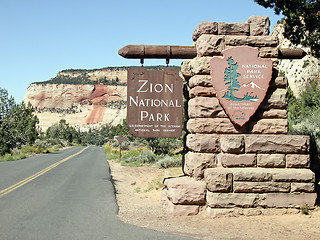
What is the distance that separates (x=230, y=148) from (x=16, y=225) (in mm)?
4728

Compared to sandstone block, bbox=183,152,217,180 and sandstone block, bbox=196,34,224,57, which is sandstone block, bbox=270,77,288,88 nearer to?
sandstone block, bbox=196,34,224,57

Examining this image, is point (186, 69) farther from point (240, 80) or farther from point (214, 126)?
point (214, 126)

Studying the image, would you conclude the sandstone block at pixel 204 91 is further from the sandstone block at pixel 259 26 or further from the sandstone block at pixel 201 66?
the sandstone block at pixel 259 26

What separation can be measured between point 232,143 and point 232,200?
1.21m

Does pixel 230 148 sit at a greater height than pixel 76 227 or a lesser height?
greater

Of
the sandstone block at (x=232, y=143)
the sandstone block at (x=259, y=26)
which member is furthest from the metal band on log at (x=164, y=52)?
the sandstone block at (x=232, y=143)

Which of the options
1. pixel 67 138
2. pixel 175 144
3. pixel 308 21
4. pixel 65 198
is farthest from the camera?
pixel 67 138

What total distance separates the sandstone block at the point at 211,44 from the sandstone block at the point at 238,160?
7.80ft

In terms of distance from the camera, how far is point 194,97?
7.87 m

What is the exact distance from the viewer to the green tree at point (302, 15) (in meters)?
15.1

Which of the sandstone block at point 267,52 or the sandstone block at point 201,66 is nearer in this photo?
the sandstone block at point 201,66

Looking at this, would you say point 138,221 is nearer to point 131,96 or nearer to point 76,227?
point 76,227

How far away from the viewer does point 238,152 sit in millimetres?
7410

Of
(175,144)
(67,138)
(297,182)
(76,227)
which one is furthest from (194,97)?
(67,138)
